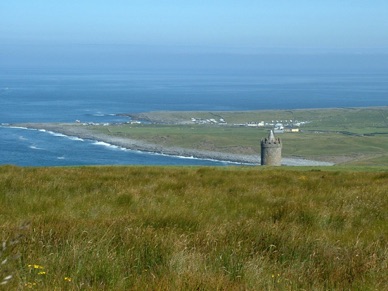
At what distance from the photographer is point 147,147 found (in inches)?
3915

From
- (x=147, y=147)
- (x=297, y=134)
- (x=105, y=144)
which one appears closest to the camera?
(x=147, y=147)

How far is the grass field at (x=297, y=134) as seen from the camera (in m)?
94.0

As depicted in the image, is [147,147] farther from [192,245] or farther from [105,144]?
[192,245]

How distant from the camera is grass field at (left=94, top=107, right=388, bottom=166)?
308 feet

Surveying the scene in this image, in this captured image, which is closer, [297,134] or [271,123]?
[297,134]

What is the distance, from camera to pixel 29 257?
482 cm

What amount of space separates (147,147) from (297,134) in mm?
30458

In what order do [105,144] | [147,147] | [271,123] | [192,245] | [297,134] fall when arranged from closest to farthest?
[192,245] → [147,147] → [105,144] → [297,134] → [271,123]

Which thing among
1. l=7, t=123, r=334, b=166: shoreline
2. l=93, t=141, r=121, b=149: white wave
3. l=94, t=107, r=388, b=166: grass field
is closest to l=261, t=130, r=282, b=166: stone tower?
l=7, t=123, r=334, b=166: shoreline

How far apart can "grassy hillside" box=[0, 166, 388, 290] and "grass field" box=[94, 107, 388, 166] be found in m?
69.3

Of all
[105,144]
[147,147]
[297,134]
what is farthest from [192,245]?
[297,134]

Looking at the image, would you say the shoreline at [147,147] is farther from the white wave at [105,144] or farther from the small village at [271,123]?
the small village at [271,123]


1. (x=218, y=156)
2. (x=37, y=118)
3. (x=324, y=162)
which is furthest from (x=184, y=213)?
(x=37, y=118)

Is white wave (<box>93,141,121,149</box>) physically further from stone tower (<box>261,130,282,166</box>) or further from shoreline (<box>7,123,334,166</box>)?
stone tower (<box>261,130,282,166</box>)
